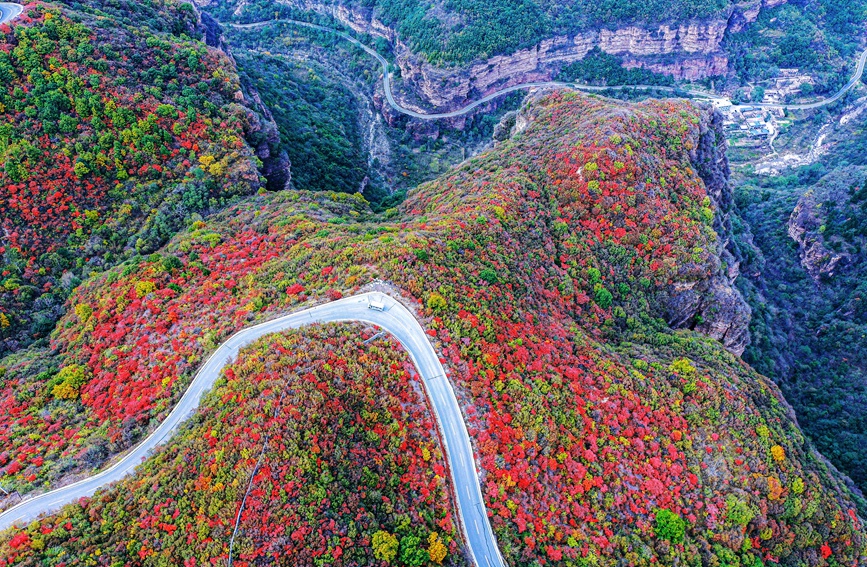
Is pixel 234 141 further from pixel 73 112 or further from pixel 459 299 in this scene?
pixel 459 299

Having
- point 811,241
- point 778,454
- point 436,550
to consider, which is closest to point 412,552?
point 436,550

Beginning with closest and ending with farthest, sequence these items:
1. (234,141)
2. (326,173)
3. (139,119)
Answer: (139,119), (234,141), (326,173)

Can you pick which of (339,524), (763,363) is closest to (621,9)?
(763,363)

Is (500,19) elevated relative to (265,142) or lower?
elevated

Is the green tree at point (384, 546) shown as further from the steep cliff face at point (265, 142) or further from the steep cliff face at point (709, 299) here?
the steep cliff face at point (265, 142)

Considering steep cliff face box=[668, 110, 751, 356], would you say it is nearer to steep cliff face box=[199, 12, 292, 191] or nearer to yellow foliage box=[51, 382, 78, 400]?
steep cliff face box=[199, 12, 292, 191]

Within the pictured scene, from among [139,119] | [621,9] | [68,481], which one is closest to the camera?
[68,481]

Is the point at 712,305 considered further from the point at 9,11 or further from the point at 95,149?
the point at 9,11
